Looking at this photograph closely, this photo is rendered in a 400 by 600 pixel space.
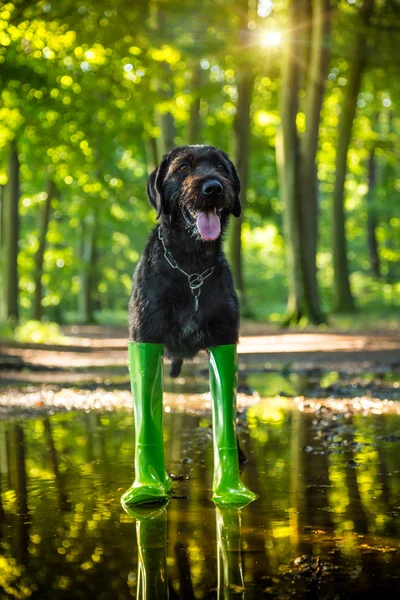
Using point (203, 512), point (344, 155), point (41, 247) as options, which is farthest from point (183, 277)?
point (41, 247)

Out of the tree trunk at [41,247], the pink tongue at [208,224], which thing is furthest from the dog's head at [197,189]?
the tree trunk at [41,247]

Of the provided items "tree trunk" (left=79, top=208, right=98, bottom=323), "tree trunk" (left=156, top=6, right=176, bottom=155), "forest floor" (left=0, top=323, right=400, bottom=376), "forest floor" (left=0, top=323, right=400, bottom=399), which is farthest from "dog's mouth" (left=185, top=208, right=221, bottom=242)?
"tree trunk" (left=79, top=208, right=98, bottom=323)

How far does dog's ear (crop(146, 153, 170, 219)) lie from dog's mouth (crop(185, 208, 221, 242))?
0.33 metres

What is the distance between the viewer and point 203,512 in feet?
16.3

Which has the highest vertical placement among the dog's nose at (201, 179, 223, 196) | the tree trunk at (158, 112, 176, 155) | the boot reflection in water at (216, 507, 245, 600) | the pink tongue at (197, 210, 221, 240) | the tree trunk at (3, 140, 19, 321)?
the tree trunk at (158, 112, 176, 155)

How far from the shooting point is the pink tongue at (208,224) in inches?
205

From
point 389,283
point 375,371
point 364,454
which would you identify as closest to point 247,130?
point 389,283

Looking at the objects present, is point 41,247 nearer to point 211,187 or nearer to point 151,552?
point 211,187

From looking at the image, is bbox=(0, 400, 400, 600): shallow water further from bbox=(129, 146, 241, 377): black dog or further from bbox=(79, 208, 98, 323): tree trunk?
bbox=(79, 208, 98, 323): tree trunk

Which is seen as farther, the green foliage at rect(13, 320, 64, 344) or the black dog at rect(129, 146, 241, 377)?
the green foliage at rect(13, 320, 64, 344)

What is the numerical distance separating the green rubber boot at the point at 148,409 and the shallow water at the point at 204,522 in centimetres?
19

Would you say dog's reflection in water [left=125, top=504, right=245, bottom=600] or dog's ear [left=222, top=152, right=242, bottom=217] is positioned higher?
dog's ear [left=222, top=152, right=242, bottom=217]

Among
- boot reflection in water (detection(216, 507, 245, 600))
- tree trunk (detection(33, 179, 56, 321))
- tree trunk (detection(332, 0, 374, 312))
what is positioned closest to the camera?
boot reflection in water (detection(216, 507, 245, 600))

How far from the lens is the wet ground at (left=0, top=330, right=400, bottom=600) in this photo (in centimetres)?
361
